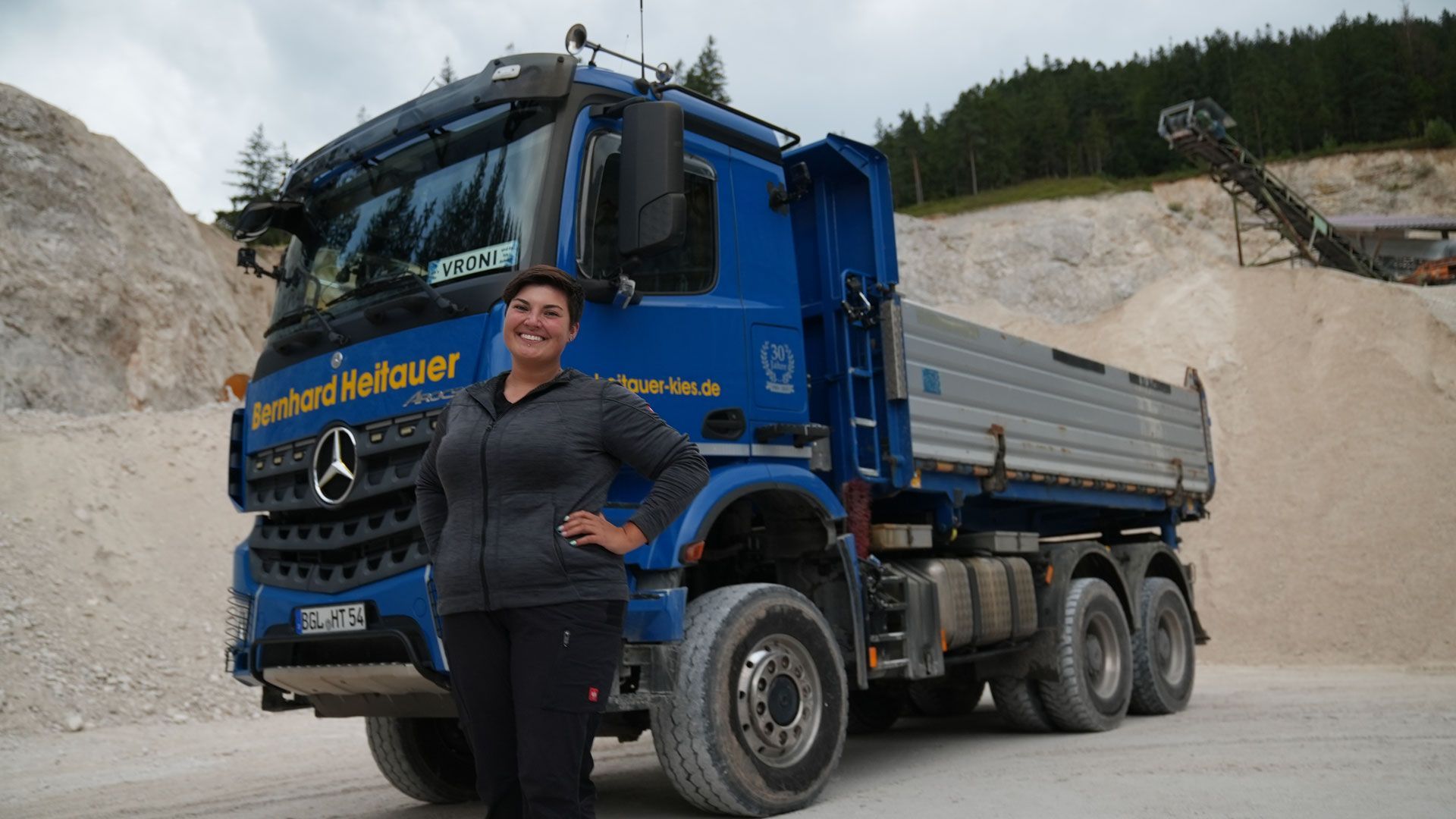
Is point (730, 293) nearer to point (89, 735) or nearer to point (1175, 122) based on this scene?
point (89, 735)

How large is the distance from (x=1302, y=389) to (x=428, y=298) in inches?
1000

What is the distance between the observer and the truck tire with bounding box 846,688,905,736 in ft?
31.6

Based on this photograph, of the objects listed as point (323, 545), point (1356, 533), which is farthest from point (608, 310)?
point (1356, 533)

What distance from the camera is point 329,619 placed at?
4.92m

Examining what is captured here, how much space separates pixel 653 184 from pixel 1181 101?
6929cm

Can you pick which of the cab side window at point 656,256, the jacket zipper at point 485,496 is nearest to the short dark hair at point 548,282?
the jacket zipper at point 485,496

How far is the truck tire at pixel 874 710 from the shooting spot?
379 inches

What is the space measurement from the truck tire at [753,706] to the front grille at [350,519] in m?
1.34

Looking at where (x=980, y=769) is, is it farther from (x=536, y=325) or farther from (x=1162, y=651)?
(x=536, y=325)

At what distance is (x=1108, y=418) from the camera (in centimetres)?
959

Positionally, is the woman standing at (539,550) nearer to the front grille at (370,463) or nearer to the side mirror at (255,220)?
the front grille at (370,463)

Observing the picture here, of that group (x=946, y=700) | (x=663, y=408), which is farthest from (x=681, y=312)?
(x=946, y=700)

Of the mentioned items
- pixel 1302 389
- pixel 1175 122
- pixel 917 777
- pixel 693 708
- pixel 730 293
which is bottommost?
pixel 917 777

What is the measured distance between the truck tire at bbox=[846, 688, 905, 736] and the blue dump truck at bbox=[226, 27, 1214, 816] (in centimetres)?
212
